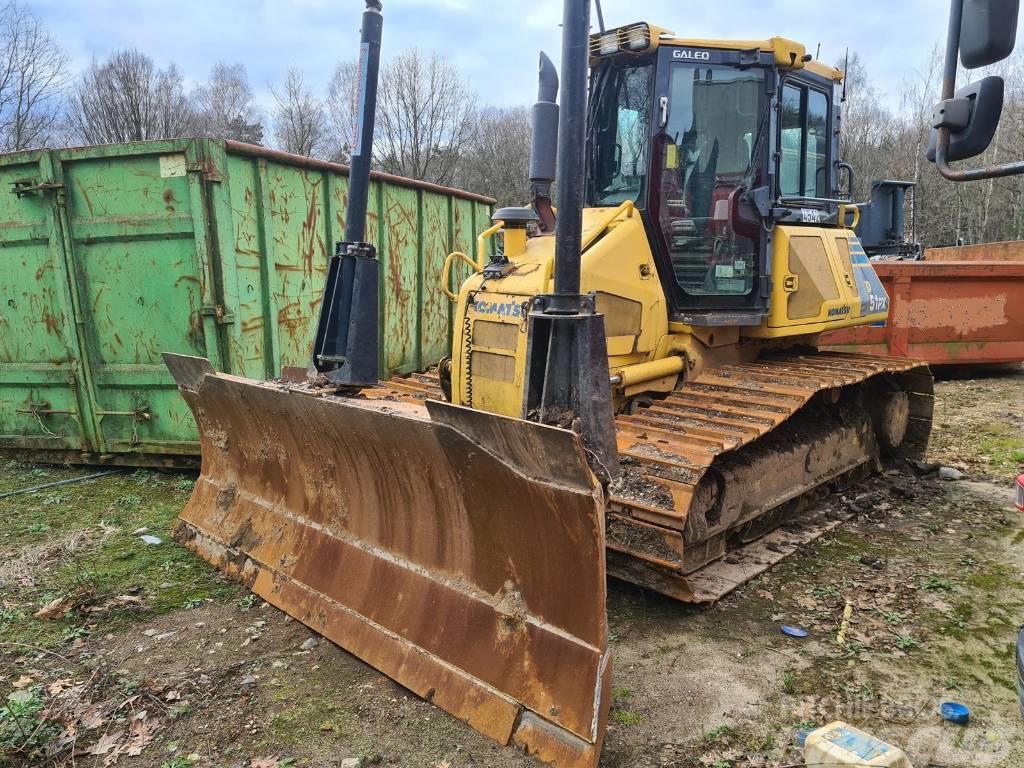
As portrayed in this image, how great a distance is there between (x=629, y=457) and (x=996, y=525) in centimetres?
298

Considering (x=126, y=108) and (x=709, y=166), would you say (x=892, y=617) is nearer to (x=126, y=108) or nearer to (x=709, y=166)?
(x=709, y=166)

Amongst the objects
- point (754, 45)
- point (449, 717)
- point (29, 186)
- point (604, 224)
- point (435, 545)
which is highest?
point (754, 45)

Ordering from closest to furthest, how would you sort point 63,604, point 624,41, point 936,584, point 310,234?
point 63,604
point 936,584
point 624,41
point 310,234

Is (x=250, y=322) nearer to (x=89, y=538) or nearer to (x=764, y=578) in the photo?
(x=89, y=538)

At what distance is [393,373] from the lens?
23.9ft

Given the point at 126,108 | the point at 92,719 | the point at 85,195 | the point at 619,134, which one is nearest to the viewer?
the point at 92,719

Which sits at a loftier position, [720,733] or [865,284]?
[865,284]

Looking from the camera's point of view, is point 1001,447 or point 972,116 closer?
point 972,116

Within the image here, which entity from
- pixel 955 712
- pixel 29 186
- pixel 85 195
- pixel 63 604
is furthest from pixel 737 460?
pixel 29 186

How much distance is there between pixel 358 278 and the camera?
3.72 m

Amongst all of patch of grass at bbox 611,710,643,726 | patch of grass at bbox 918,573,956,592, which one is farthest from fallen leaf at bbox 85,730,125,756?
patch of grass at bbox 918,573,956,592

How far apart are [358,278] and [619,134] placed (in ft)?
6.51

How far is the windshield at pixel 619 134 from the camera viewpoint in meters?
4.51

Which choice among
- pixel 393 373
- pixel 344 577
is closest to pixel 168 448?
pixel 393 373
